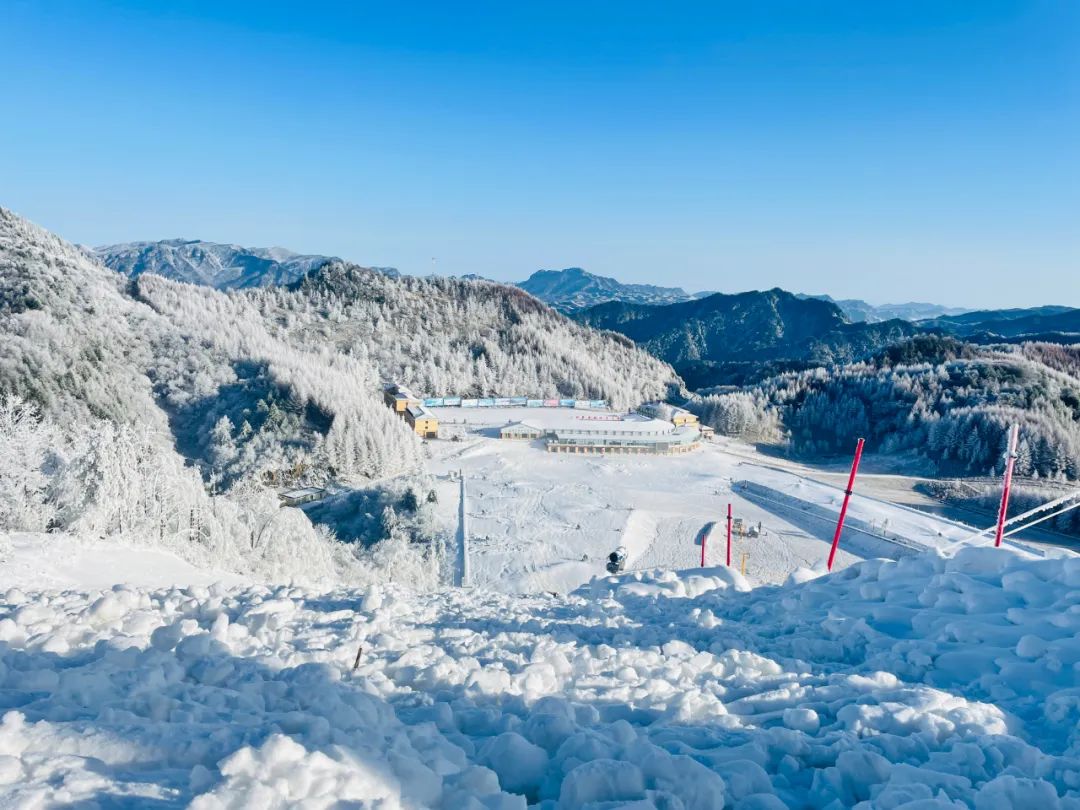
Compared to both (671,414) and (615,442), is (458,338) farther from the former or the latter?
(615,442)

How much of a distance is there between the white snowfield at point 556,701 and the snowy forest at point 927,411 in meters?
63.7

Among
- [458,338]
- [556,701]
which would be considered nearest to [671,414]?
[458,338]

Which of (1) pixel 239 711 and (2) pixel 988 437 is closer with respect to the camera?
(1) pixel 239 711

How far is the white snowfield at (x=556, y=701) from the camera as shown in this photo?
3.37 meters

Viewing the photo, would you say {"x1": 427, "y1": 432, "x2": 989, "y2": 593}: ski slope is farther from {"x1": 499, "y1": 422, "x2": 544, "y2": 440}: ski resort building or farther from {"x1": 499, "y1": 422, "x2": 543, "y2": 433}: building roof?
{"x1": 499, "y1": 422, "x2": 543, "y2": 433}: building roof

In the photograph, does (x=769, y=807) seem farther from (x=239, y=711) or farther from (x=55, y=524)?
(x=55, y=524)

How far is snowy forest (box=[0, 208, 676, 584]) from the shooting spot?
18828 millimetres

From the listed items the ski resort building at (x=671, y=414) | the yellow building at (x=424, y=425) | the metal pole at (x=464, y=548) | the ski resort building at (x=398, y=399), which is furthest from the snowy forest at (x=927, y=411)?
the metal pole at (x=464, y=548)

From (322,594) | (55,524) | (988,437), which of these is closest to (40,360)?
(55,524)

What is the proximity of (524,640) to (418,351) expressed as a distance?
89.5m

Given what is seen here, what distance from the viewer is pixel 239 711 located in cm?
433

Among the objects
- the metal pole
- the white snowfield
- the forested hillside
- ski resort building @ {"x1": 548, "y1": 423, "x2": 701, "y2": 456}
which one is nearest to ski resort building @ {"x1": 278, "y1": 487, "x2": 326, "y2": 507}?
the metal pole

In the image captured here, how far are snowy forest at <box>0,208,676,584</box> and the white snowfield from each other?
11.3 metres

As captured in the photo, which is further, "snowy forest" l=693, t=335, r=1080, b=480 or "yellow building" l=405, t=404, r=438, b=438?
"snowy forest" l=693, t=335, r=1080, b=480
